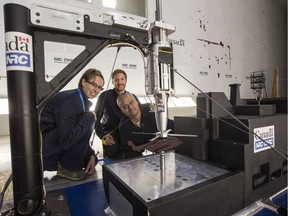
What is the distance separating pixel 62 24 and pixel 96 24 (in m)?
0.10

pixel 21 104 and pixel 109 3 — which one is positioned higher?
pixel 109 3

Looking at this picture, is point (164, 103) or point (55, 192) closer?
point (164, 103)

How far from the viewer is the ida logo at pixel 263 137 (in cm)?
62

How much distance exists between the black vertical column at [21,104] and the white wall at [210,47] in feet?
4.65

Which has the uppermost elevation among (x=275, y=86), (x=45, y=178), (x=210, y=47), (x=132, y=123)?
(x=210, y=47)

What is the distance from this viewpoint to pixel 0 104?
1.62 meters

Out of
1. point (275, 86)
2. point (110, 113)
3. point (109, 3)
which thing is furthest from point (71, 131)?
point (275, 86)

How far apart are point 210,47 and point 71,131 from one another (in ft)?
8.77

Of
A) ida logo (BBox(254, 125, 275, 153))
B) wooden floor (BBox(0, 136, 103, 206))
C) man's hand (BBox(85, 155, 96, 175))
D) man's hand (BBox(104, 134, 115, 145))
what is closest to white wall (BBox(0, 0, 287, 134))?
wooden floor (BBox(0, 136, 103, 206))

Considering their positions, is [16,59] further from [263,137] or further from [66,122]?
[263,137]

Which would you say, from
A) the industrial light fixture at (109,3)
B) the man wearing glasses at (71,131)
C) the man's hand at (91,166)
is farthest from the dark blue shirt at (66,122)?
the industrial light fixture at (109,3)

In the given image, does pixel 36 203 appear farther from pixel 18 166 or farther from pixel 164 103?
pixel 164 103

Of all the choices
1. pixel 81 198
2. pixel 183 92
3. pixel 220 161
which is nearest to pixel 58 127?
pixel 81 198

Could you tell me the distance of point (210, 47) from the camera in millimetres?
3021
